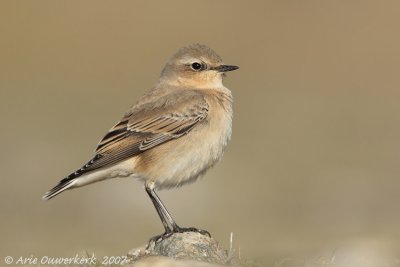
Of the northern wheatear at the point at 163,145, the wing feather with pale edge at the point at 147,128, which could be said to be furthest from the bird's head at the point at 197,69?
the wing feather with pale edge at the point at 147,128

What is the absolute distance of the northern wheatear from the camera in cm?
1159

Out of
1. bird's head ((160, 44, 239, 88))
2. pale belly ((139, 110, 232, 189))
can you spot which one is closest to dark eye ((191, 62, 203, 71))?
bird's head ((160, 44, 239, 88))

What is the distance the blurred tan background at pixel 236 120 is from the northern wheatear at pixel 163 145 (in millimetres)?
1427

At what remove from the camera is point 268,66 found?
34688 mm

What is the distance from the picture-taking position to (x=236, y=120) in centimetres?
2684

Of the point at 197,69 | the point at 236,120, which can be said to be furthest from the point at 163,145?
the point at 236,120

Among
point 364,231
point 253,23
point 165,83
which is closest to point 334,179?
point 364,231

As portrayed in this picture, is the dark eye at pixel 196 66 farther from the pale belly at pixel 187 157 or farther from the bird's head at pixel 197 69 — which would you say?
the pale belly at pixel 187 157

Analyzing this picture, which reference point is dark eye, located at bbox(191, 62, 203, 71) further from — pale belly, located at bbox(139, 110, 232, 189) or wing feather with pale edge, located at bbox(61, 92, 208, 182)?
pale belly, located at bbox(139, 110, 232, 189)

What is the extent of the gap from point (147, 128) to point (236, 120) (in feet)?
49.2

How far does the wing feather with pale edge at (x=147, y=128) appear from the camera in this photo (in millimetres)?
11734

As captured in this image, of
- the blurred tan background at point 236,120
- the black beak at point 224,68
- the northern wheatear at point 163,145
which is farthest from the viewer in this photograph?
the blurred tan background at point 236,120

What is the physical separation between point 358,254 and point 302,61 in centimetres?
2450

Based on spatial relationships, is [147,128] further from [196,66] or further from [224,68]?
[224,68]
